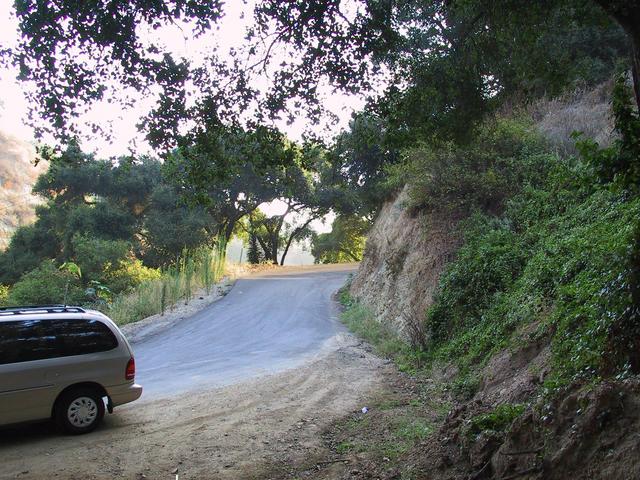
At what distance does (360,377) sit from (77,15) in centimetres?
871

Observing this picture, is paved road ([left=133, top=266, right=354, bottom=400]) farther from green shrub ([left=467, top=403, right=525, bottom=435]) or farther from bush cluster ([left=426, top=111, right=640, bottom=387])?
green shrub ([left=467, top=403, right=525, bottom=435])

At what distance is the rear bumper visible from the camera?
8855 millimetres

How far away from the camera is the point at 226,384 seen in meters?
11.8

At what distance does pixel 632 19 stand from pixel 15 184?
7120 cm

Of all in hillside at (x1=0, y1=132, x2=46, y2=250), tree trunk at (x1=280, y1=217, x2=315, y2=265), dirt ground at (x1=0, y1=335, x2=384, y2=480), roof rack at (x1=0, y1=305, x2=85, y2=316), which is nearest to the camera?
dirt ground at (x1=0, y1=335, x2=384, y2=480)

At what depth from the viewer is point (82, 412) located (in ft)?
27.9

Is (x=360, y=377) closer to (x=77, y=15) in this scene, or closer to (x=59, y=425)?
(x=59, y=425)

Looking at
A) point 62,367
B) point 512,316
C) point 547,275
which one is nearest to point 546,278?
point 547,275

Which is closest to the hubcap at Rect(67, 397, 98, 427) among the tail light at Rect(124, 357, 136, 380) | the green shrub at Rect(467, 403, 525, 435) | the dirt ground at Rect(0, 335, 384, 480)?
the dirt ground at Rect(0, 335, 384, 480)

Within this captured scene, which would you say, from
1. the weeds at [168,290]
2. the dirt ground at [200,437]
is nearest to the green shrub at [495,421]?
the dirt ground at [200,437]

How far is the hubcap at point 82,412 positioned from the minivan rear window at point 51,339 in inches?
28.1

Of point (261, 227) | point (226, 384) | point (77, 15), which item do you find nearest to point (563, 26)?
point (77, 15)

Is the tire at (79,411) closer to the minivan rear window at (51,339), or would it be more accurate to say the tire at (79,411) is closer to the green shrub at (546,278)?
the minivan rear window at (51,339)

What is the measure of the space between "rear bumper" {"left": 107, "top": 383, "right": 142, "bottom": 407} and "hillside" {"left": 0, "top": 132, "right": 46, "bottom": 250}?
56.4 meters
